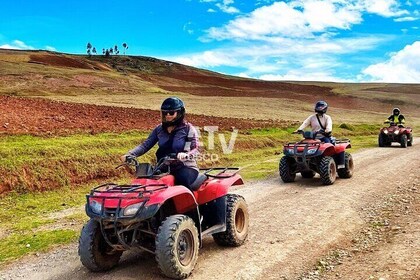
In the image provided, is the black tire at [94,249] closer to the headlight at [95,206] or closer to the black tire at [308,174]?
the headlight at [95,206]

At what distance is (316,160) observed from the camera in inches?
525

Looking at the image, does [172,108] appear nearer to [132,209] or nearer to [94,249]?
[132,209]

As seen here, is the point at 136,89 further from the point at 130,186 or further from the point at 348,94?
the point at 130,186

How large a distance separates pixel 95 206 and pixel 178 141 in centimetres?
162

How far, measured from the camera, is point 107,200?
6.19 metres

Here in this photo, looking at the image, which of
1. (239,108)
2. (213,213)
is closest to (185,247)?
(213,213)

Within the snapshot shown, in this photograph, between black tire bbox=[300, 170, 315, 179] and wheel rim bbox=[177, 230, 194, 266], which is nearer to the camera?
wheel rim bbox=[177, 230, 194, 266]

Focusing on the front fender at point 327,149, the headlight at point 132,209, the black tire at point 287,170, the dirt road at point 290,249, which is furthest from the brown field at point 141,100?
the headlight at point 132,209

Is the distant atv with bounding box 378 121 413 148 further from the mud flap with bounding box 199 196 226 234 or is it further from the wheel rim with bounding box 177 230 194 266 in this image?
the wheel rim with bounding box 177 230 194 266

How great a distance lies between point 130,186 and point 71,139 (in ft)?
36.3

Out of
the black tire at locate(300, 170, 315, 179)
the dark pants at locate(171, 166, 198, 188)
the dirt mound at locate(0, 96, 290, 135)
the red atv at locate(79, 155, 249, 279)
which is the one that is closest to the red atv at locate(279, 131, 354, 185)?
the black tire at locate(300, 170, 315, 179)

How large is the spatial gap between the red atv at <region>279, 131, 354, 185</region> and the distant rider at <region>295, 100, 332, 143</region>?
8.2 inches

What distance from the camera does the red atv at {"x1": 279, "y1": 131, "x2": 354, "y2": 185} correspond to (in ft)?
42.8

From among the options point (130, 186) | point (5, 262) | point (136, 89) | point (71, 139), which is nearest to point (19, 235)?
point (5, 262)
